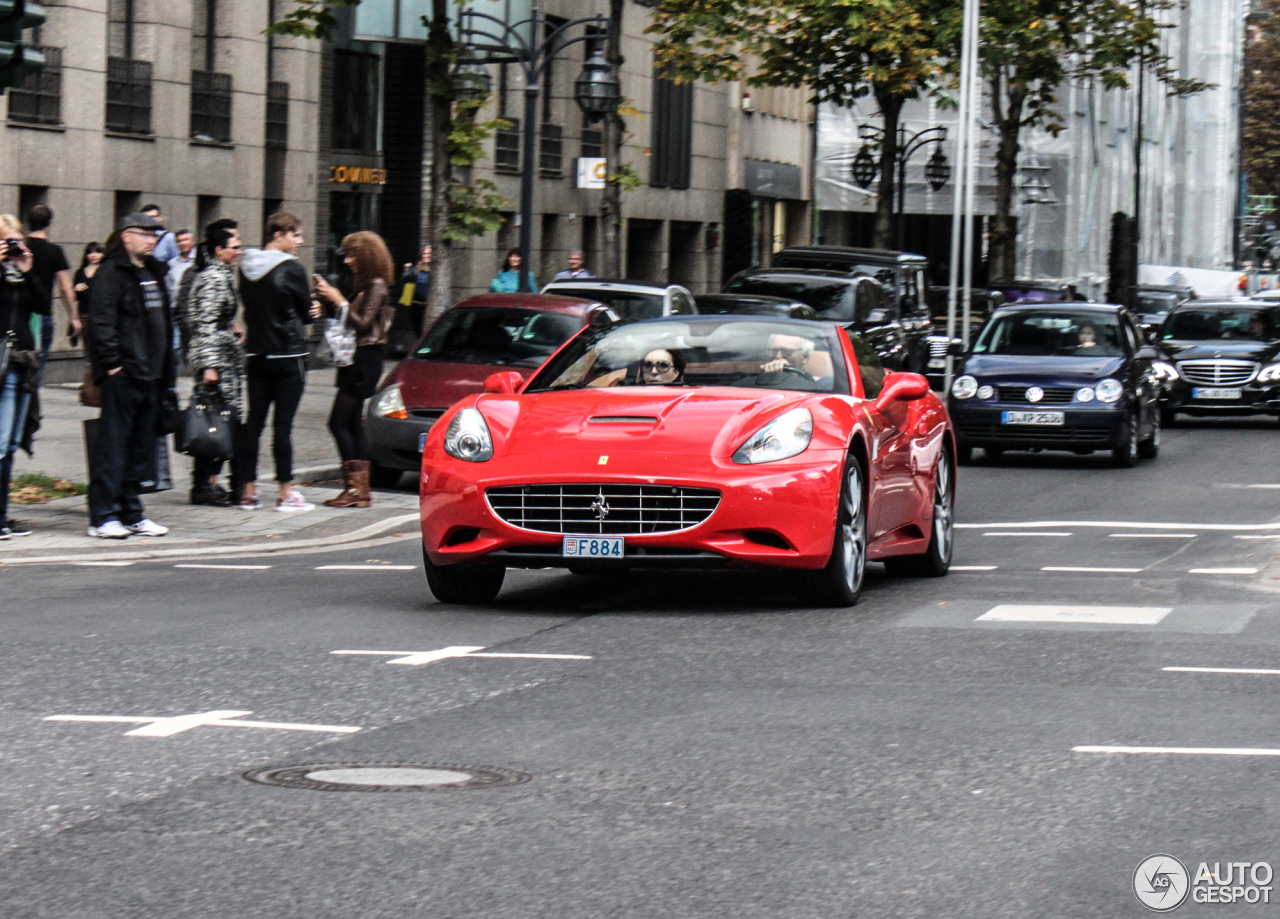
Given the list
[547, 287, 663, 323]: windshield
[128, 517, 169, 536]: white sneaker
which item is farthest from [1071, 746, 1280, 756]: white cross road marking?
[547, 287, 663, 323]: windshield

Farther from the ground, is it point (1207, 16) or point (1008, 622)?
point (1207, 16)

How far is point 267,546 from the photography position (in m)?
13.3

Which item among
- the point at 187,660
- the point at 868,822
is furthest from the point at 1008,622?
the point at 868,822

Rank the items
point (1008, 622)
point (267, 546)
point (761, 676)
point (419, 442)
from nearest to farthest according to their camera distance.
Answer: point (761, 676) → point (1008, 622) → point (267, 546) → point (419, 442)

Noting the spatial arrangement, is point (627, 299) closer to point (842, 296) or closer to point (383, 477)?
point (383, 477)

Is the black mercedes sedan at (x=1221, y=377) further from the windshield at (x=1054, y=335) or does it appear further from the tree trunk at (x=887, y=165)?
the tree trunk at (x=887, y=165)

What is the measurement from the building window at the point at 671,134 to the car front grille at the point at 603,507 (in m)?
39.4

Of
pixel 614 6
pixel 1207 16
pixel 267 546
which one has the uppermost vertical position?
pixel 1207 16

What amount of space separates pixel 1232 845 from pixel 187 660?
4.30m

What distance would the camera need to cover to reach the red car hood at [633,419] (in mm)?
10102

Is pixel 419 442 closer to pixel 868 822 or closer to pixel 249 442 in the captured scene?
pixel 249 442

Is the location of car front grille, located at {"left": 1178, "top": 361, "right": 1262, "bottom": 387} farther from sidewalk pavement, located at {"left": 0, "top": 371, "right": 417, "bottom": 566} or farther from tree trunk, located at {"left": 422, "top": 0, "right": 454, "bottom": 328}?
sidewalk pavement, located at {"left": 0, "top": 371, "right": 417, "bottom": 566}

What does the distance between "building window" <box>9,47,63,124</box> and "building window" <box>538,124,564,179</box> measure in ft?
51.5

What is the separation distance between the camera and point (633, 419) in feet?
33.7
